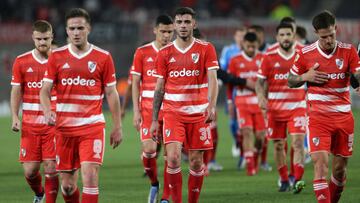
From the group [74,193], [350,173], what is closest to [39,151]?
[74,193]

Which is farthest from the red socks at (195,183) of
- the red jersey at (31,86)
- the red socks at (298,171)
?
the red socks at (298,171)

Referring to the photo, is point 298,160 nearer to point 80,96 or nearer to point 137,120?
point 137,120

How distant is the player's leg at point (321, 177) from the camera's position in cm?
1145

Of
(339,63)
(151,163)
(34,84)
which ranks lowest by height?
(151,163)

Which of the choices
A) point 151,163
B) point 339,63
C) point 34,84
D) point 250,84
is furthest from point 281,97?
point 34,84

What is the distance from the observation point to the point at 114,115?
11055 mm

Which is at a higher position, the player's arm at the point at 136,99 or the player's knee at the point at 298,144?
the player's arm at the point at 136,99

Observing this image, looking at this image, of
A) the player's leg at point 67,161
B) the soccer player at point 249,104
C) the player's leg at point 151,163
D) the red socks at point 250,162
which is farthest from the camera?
the soccer player at point 249,104

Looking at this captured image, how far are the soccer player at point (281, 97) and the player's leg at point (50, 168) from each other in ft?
12.3

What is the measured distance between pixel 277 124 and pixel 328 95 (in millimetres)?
3832

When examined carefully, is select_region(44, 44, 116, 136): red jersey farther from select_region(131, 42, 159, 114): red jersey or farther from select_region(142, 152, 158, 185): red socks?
select_region(131, 42, 159, 114): red jersey

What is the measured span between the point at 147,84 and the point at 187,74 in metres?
2.12

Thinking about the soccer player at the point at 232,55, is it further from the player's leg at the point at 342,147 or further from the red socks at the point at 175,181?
the player's leg at the point at 342,147

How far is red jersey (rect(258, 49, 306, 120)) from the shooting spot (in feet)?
51.2
